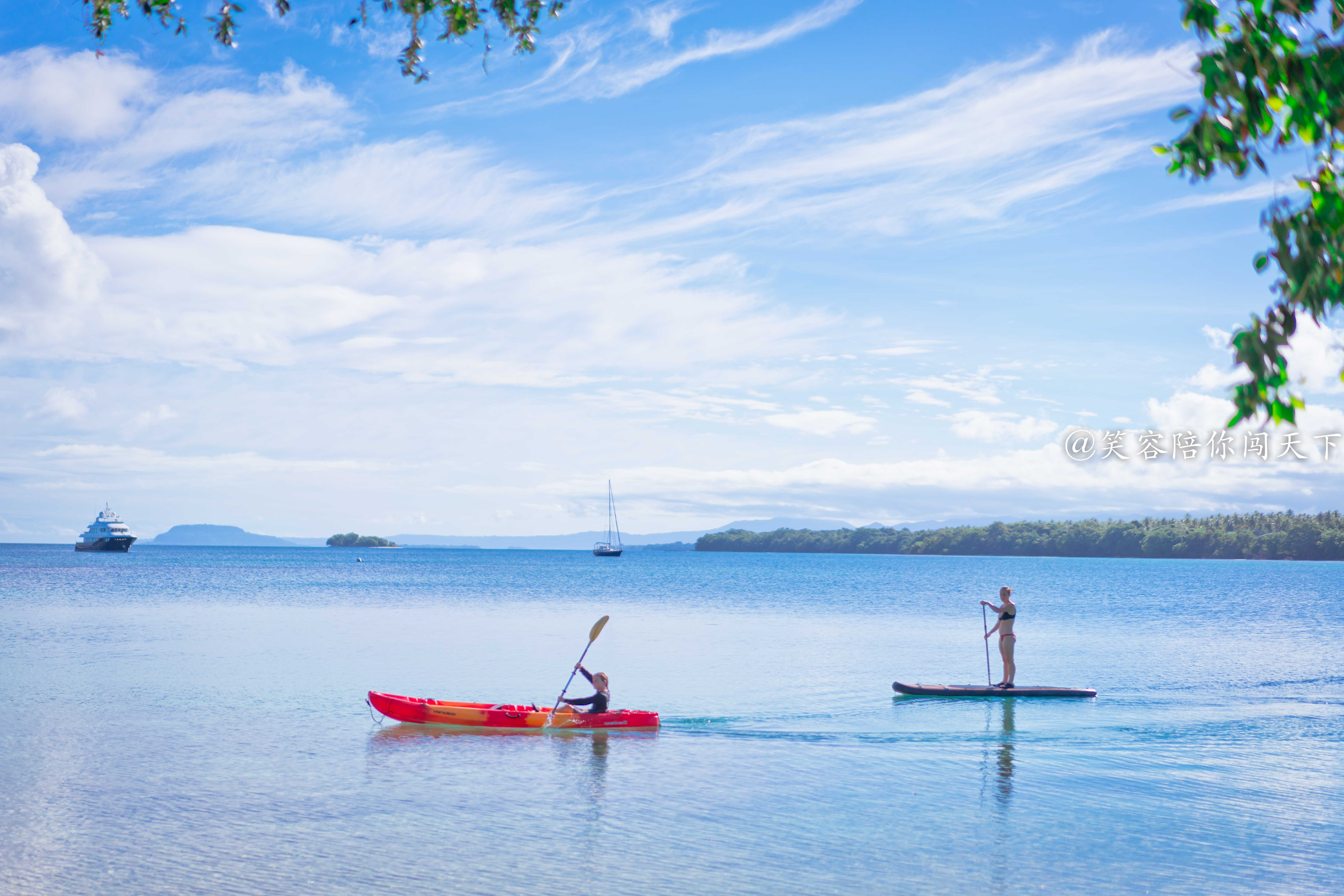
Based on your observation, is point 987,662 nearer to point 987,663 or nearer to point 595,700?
point 987,663

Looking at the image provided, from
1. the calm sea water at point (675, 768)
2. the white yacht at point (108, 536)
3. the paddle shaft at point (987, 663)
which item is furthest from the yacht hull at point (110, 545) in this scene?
the paddle shaft at point (987, 663)

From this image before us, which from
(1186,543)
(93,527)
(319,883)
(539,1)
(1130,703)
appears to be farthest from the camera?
(1186,543)

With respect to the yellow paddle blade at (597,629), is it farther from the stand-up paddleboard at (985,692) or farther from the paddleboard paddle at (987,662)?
the paddleboard paddle at (987,662)

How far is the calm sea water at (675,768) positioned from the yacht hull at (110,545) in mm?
120582

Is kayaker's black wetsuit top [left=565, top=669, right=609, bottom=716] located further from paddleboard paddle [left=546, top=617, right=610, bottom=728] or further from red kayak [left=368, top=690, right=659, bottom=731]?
paddleboard paddle [left=546, top=617, right=610, bottom=728]

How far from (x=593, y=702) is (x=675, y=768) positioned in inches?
124

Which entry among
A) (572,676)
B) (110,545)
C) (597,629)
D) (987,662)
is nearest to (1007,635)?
(987,662)

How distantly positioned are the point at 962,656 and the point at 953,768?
54.9 ft

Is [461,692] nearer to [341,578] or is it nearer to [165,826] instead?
[165,826]

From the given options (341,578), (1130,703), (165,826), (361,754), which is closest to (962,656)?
(1130,703)

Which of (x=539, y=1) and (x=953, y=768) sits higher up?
(x=539, y=1)

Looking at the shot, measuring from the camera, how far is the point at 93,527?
15000 centimetres

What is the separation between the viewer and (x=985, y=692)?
2153 centimetres

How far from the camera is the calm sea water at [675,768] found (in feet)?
34.7
